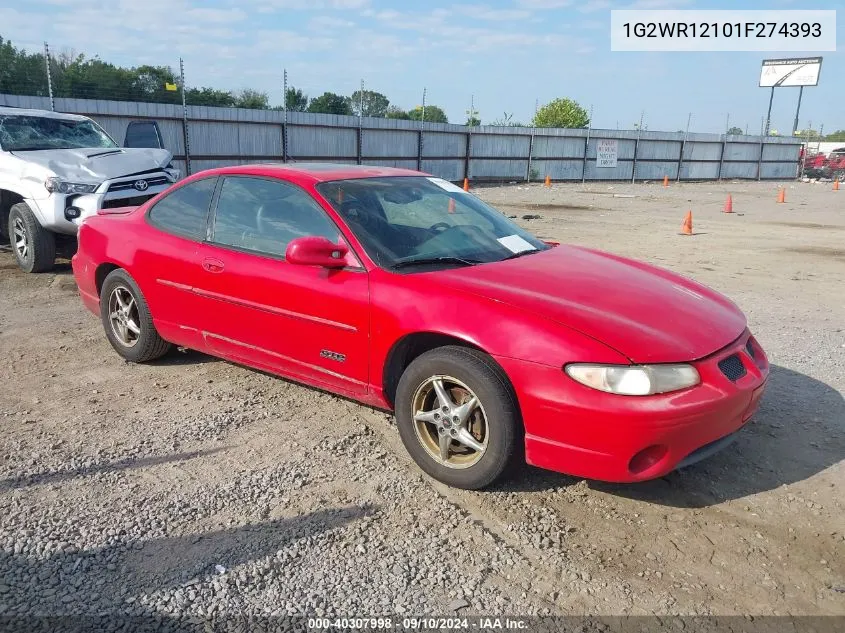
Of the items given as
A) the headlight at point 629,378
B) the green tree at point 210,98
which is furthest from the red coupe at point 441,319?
the green tree at point 210,98

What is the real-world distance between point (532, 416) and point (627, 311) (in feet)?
2.37

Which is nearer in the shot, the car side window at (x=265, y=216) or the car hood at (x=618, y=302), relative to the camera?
the car hood at (x=618, y=302)

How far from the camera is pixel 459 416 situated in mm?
3244

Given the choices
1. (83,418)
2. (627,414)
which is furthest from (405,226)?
(83,418)

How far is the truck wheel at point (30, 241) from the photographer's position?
318 inches

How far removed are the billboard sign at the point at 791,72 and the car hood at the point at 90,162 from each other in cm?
5972

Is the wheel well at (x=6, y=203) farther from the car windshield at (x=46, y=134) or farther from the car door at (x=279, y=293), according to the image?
the car door at (x=279, y=293)

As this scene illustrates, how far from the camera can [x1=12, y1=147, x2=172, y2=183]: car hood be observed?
809 cm

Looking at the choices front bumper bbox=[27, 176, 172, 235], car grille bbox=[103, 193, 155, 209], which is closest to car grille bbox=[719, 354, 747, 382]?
front bumper bbox=[27, 176, 172, 235]

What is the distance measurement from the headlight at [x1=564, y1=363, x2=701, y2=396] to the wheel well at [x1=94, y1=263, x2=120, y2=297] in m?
3.70

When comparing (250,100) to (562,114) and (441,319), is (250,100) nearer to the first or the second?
(441,319)

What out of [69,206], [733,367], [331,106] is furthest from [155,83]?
[733,367]

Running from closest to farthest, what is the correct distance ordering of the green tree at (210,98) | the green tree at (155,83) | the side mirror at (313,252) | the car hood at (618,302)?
the car hood at (618,302) < the side mirror at (313,252) < the green tree at (155,83) < the green tree at (210,98)

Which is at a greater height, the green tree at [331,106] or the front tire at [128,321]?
the green tree at [331,106]
